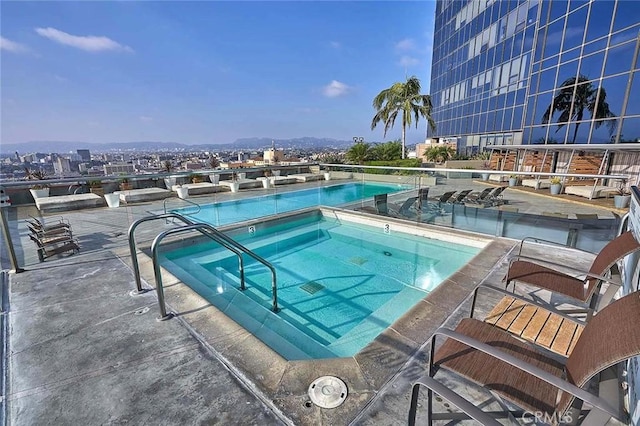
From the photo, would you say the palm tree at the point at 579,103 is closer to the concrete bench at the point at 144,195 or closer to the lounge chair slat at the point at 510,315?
the lounge chair slat at the point at 510,315

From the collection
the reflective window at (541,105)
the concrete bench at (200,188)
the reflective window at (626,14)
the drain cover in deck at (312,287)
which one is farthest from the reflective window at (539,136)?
the concrete bench at (200,188)

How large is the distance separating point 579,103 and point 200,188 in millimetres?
17282

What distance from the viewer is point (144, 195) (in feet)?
20.9

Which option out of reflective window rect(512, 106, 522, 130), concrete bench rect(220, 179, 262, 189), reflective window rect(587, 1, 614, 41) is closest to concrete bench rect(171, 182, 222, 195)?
concrete bench rect(220, 179, 262, 189)

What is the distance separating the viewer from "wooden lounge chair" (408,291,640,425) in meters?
1.04

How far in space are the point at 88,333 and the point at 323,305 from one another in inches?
114

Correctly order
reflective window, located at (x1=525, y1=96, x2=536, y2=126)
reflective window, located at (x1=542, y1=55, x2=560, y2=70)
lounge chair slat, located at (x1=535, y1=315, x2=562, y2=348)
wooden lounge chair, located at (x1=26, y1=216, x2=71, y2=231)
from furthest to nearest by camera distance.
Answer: reflective window, located at (x1=525, y1=96, x2=536, y2=126), reflective window, located at (x1=542, y1=55, x2=560, y2=70), wooden lounge chair, located at (x1=26, y1=216, x2=71, y2=231), lounge chair slat, located at (x1=535, y1=315, x2=562, y2=348)

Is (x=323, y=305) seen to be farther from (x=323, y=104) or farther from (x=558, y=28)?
(x=323, y=104)

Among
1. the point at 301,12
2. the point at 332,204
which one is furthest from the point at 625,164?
the point at 301,12

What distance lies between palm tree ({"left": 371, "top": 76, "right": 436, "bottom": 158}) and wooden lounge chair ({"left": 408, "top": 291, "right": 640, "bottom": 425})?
2025 centimetres

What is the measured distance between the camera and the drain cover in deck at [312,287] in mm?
4808

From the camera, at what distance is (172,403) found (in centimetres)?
183

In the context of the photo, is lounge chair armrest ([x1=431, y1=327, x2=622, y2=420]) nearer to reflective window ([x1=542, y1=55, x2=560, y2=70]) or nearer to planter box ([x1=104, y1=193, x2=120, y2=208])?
planter box ([x1=104, y1=193, x2=120, y2=208])

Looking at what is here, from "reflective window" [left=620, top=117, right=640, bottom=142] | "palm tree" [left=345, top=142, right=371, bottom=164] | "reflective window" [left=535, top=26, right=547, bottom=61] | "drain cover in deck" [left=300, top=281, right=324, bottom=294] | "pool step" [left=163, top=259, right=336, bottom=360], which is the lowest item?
"drain cover in deck" [left=300, top=281, right=324, bottom=294]
